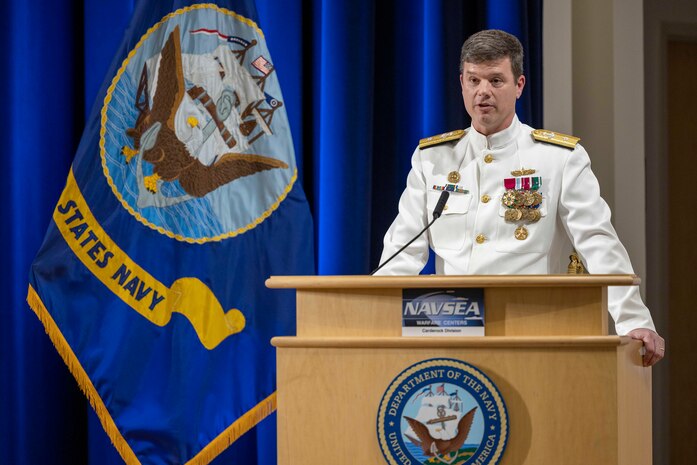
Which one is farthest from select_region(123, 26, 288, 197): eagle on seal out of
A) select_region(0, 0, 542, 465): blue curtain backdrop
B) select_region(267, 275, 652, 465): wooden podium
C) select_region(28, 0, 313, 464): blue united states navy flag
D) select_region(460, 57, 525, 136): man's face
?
select_region(267, 275, 652, 465): wooden podium

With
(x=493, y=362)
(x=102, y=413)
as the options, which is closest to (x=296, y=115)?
(x=102, y=413)

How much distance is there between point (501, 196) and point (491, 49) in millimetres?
366

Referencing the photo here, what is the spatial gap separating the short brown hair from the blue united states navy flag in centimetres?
80

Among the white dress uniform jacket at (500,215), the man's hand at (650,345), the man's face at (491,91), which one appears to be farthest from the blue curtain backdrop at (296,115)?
the man's hand at (650,345)

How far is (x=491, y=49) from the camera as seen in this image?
2.30m

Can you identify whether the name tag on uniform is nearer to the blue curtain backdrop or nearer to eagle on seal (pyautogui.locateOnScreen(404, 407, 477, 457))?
the blue curtain backdrop

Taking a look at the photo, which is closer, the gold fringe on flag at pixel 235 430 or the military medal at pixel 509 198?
the military medal at pixel 509 198

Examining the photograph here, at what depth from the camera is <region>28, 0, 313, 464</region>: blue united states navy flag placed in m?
2.81

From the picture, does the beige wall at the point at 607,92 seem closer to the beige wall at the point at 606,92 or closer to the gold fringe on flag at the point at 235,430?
the beige wall at the point at 606,92

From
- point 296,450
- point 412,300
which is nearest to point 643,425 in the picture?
point 412,300

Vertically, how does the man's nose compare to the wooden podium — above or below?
above

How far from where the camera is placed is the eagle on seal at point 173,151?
2.86m

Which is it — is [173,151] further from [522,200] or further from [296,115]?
[522,200]

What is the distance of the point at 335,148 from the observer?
10.1 ft
